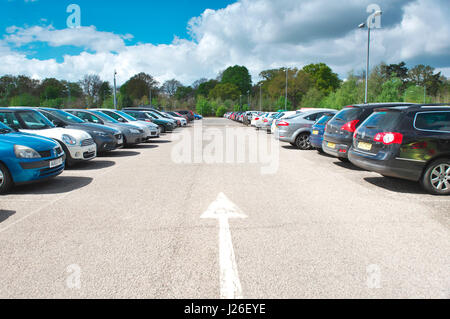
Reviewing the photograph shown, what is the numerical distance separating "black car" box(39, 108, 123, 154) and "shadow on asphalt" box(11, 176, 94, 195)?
10.9ft

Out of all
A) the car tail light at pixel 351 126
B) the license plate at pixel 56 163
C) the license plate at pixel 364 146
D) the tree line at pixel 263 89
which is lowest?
the license plate at pixel 56 163

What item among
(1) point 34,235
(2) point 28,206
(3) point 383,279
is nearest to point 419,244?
(3) point 383,279

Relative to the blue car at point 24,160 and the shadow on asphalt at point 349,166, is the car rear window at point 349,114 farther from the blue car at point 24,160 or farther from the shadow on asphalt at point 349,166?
the blue car at point 24,160

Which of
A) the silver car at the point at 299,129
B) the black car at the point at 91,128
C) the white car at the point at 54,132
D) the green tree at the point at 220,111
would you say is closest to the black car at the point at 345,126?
the silver car at the point at 299,129

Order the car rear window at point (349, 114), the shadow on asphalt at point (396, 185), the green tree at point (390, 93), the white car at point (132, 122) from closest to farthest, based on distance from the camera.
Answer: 1. the shadow on asphalt at point (396, 185)
2. the car rear window at point (349, 114)
3. the white car at point (132, 122)
4. the green tree at point (390, 93)

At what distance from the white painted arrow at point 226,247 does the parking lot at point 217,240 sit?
1.7 inches

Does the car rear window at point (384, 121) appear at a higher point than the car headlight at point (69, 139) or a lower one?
higher

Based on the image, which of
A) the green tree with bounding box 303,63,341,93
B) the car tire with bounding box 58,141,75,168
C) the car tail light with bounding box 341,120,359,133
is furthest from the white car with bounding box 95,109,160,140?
the green tree with bounding box 303,63,341,93

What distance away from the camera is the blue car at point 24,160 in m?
6.48

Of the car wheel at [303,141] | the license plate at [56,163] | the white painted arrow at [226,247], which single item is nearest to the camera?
the white painted arrow at [226,247]

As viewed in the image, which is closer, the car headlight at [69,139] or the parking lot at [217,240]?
the parking lot at [217,240]

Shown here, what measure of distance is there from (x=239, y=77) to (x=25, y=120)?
121 metres

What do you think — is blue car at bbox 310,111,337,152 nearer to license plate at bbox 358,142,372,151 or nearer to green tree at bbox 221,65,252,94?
license plate at bbox 358,142,372,151

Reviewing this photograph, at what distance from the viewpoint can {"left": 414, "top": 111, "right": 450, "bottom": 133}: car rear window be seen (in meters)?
6.62
